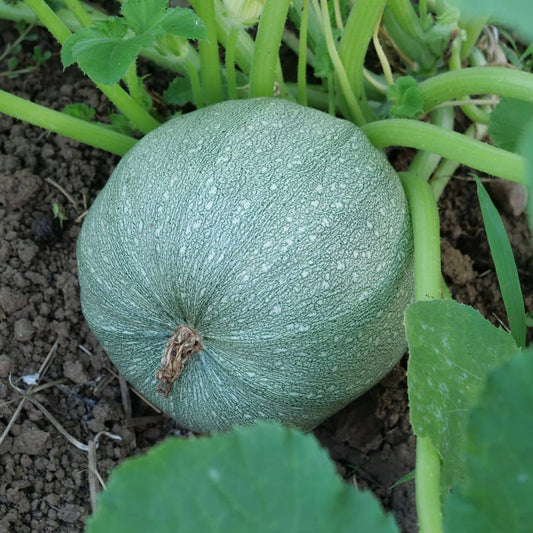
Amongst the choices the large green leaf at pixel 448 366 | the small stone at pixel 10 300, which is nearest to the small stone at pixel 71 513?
the small stone at pixel 10 300

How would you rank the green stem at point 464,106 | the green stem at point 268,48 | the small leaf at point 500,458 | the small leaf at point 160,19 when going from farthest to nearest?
the green stem at point 464,106, the green stem at point 268,48, the small leaf at point 160,19, the small leaf at point 500,458

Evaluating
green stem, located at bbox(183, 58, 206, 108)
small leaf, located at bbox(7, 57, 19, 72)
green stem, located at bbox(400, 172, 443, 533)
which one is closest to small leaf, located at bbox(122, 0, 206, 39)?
green stem, located at bbox(183, 58, 206, 108)

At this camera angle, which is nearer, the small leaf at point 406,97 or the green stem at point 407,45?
the small leaf at point 406,97

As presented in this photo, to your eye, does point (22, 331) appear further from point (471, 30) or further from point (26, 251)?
point (471, 30)

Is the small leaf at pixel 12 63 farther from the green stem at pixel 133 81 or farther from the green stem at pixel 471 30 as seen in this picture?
the green stem at pixel 471 30

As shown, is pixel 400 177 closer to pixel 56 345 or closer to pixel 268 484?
pixel 56 345

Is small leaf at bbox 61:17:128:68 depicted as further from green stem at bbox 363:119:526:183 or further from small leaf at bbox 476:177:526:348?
small leaf at bbox 476:177:526:348
